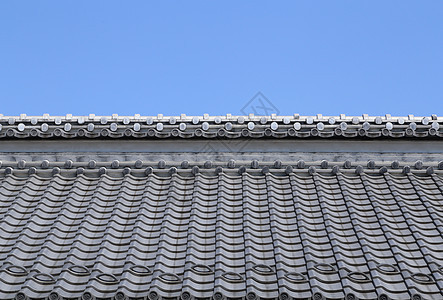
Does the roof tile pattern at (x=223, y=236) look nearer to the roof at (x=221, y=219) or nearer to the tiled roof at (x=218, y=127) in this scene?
the roof at (x=221, y=219)

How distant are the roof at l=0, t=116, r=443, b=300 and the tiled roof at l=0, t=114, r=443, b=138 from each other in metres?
0.10

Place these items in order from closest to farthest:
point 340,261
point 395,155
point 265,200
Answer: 1. point 340,261
2. point 265,200
3. point 395,155

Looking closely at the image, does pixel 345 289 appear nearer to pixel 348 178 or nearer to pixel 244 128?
pixel 348 178

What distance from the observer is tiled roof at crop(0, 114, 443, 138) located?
7.76 metres

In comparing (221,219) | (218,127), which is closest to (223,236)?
(221,219)

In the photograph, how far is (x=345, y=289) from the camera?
4.69m

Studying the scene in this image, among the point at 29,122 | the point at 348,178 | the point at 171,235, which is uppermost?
the point at 29,122

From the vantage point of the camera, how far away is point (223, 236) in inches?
228

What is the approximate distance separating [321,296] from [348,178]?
2888 mm

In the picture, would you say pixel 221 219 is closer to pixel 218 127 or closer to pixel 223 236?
pixel 223 236

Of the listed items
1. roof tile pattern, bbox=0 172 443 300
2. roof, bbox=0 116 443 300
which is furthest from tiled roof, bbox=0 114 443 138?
roof tile pattern, bbox=0 172 443 300

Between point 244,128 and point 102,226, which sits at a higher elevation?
point 244,128

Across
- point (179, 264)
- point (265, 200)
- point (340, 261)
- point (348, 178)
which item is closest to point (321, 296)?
point (340, 261)

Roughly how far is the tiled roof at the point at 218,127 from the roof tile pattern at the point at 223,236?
672mm
